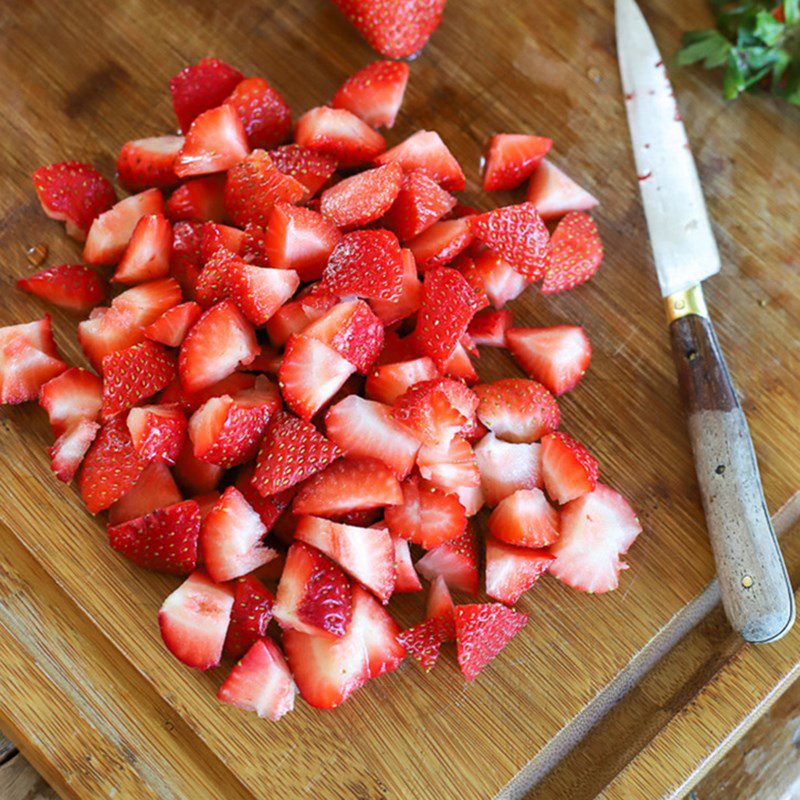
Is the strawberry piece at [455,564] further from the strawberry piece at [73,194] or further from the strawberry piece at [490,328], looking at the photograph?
the strawberry piece at [73,194]

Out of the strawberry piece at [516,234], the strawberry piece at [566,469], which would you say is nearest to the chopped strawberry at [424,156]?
the strawberry piece at [516,234]

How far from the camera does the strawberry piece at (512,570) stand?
1.37 m

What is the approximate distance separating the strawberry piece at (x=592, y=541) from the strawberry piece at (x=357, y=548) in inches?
9.4

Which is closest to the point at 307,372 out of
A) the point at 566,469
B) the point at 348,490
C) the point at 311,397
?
the point at 311,397

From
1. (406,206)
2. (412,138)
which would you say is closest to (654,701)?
(406,206)

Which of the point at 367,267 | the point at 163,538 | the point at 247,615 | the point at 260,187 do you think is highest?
the point at 260,187

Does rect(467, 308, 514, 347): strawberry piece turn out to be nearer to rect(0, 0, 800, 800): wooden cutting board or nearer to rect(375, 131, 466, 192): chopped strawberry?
rect(0, 0, 800, 800): wooden cutting board

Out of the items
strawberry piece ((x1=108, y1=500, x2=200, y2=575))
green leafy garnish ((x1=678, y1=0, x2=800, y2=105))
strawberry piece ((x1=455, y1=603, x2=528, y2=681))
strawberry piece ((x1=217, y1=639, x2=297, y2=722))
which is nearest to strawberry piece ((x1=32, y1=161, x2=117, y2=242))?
strawberry piece ((x1=108, y1=500, x2=200, y2=575))

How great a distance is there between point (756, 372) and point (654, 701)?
51cm

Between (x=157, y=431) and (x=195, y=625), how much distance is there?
250mm

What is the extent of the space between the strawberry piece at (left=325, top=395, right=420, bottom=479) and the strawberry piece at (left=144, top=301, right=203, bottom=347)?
0.22m

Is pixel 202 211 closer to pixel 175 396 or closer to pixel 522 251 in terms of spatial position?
pixel 175 396

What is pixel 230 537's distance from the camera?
131 cm

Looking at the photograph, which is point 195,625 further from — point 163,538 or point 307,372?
point 307,372
